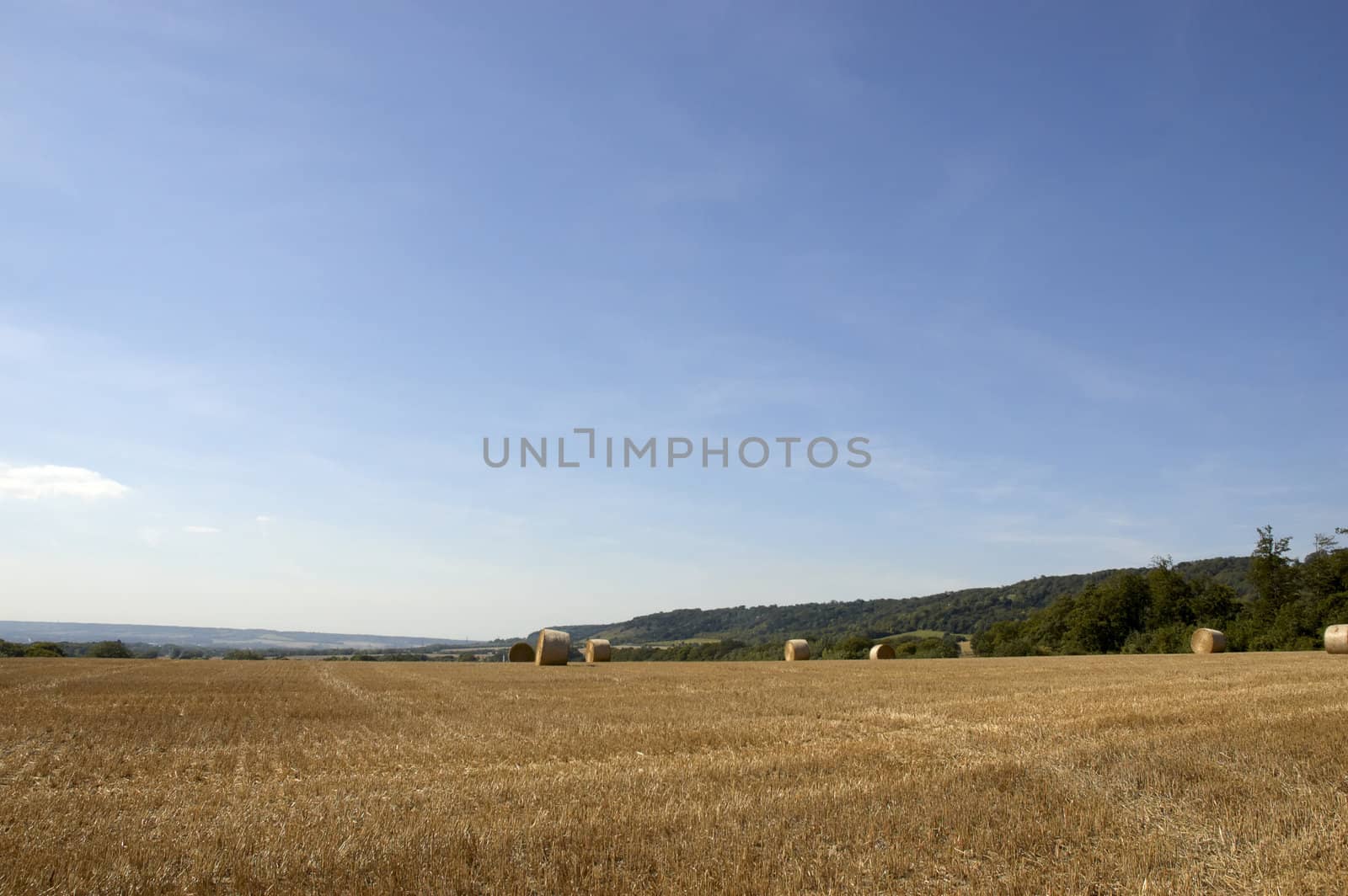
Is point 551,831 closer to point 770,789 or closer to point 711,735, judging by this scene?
point 770,789

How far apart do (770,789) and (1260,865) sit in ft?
12.9

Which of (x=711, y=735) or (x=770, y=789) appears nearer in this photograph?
(x=770, y=789)

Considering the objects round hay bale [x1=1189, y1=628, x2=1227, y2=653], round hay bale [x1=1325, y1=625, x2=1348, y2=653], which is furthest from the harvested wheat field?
round hay bale [x1=1189, y1=628, x2=1227, y2=653]

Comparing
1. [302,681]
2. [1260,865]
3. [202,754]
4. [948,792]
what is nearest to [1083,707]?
[948,792]

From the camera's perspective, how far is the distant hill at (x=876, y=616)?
118 m

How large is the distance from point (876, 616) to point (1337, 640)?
11846 centimetres

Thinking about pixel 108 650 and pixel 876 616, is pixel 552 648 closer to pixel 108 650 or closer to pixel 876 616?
pixel 108 650

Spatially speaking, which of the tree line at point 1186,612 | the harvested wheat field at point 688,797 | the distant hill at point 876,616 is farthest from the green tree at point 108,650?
the tree line at point 1186,612

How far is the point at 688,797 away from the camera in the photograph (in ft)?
24.3

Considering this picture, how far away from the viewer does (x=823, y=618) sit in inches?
6147

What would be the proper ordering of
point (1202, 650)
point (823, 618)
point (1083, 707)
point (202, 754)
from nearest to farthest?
point (202, 754) → point (1083, 707) → point (1202, 650) → point (823, 618)

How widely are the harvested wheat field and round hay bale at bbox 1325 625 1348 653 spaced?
22.0m

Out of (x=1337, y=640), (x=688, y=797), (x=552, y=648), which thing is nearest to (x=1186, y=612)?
(x=1337, y=640)

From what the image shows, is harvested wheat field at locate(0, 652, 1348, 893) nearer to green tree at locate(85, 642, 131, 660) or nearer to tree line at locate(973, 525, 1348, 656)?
tree line at locate(973, 525, 1348, 656)
